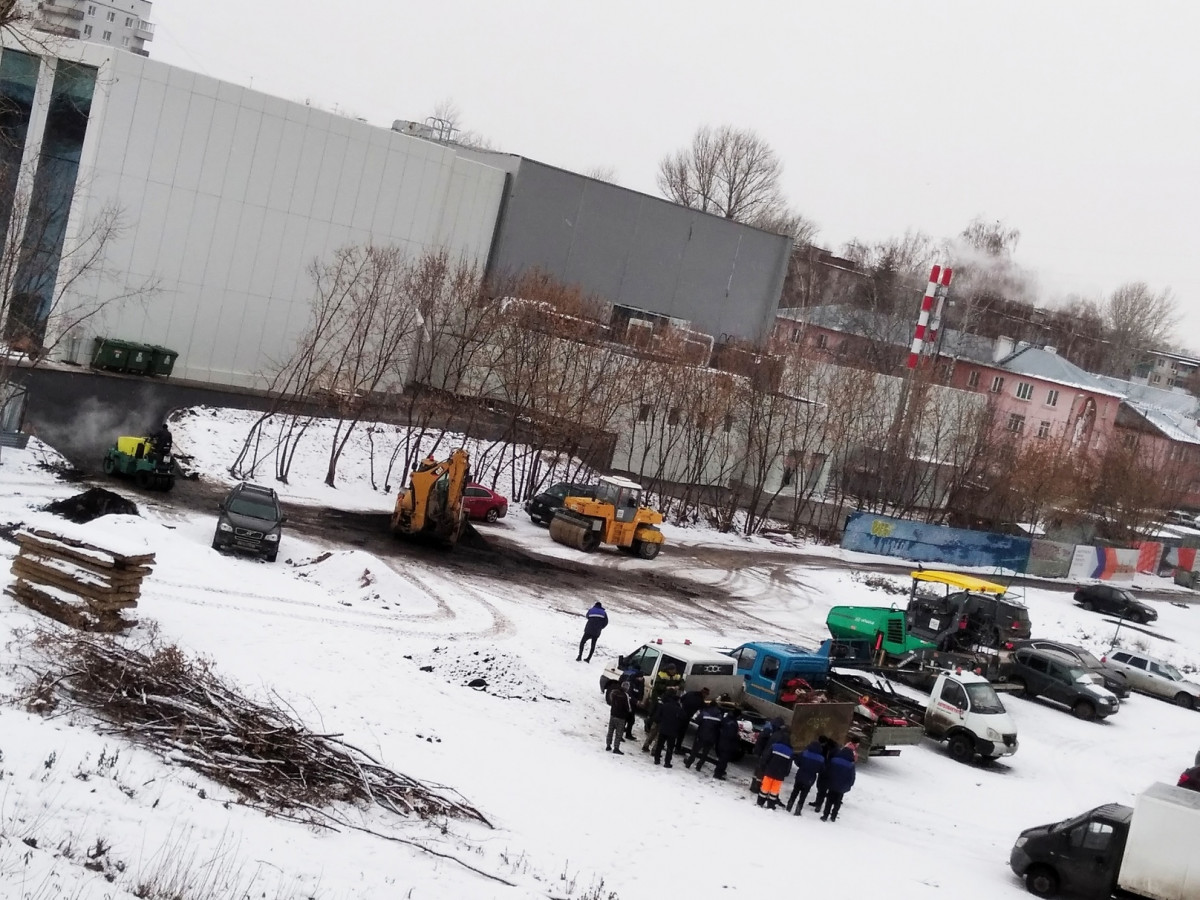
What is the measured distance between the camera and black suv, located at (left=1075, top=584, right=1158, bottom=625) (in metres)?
42.3

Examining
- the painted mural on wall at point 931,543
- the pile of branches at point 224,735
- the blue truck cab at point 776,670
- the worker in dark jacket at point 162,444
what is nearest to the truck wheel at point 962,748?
the blue truck cab at point 776,670

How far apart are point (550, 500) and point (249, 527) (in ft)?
47.4

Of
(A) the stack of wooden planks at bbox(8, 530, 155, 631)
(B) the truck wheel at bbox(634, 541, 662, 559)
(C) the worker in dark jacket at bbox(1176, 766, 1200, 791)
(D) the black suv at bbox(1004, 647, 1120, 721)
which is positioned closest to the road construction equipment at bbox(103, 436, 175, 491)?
(A) the stack of wooden planks at bbox(8, 530, 155, 631)

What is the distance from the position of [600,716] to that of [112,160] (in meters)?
31.4

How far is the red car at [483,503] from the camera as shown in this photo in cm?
3591

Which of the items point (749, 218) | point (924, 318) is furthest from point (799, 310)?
point (924, 318)

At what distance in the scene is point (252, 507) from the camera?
83.6ft

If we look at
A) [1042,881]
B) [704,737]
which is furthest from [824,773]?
[1042,881]

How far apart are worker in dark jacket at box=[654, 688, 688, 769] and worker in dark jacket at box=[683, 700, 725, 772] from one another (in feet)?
0.97

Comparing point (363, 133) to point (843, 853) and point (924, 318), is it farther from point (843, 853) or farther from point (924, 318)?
point (843, 853)

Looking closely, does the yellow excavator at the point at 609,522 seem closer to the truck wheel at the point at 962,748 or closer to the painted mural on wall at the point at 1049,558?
the truck wheel at the point at 962,748

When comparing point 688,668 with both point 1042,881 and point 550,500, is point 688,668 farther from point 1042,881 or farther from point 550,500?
point 550,500

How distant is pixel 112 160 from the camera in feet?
133

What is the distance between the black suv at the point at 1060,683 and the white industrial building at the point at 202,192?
3188cm
